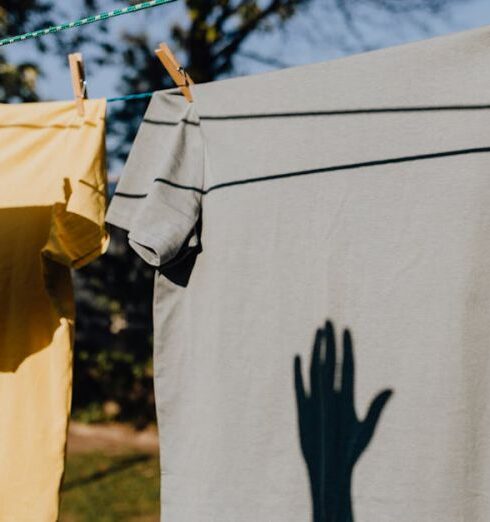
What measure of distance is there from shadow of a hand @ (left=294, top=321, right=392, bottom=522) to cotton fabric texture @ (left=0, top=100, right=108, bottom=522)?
693mm

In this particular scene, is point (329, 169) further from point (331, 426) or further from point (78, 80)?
point (78, 80)

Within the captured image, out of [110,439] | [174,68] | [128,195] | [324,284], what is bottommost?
[110,439]

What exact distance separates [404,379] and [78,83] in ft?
4.04

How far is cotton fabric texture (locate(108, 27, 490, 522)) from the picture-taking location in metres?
1.62

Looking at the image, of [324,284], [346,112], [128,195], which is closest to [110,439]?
[128,195]

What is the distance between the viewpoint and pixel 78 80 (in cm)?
208

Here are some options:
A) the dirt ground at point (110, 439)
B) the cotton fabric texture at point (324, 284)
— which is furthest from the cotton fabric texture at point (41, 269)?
the dirt ground at point (110, 439)

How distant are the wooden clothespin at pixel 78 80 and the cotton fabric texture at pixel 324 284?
0.69ft

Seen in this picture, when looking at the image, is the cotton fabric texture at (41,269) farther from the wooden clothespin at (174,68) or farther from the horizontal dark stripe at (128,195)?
the wooden clothespin at (174,68)

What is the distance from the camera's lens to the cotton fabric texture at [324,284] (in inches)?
63.6

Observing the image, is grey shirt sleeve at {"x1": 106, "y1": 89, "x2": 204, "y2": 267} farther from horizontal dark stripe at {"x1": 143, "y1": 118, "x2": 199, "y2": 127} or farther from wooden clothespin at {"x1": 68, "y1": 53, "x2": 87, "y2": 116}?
wooden clothespin at {"x1": 68, "y1": 53, "x2": 87, "y2": 116}

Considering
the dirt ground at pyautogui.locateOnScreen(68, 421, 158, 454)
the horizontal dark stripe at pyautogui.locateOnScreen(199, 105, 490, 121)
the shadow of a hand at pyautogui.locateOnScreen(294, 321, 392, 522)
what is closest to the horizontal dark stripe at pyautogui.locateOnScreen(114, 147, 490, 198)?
the horizontal dark stripe at pyautogui.locateOnScreen(199, 105, 490, 121)

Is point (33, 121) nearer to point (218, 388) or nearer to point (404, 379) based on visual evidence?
point (218, 388)

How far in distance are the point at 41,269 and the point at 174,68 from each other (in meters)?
0.68
